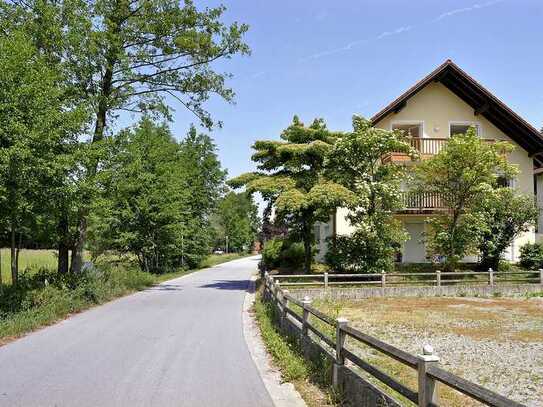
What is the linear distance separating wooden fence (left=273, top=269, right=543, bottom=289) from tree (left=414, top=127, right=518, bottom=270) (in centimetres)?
132

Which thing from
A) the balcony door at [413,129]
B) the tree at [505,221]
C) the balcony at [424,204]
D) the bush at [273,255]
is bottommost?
the bush at [273,255]

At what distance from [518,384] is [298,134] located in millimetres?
17259

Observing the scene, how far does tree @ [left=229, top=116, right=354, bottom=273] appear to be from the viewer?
20484 mm

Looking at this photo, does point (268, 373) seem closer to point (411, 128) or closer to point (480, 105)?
point (411, 128)

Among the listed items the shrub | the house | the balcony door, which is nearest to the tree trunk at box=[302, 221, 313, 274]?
the house

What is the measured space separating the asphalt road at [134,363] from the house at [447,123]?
16.0 metres

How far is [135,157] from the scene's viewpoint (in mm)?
20688

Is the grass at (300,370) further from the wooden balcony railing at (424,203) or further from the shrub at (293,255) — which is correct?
the shrub at (293,255)

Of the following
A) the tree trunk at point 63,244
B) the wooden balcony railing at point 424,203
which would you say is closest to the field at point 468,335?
the wooden balcony railing at point 424,203

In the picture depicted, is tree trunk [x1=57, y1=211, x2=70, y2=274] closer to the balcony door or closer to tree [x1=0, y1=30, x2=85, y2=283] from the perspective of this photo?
tree [x1=0, y1=30, x2=85, y2=283]

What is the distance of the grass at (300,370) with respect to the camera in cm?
693

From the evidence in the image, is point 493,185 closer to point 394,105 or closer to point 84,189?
point 394,105

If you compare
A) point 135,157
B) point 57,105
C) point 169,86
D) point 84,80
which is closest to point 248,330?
point 57,105

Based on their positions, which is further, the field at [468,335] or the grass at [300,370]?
the field at [468,335]
